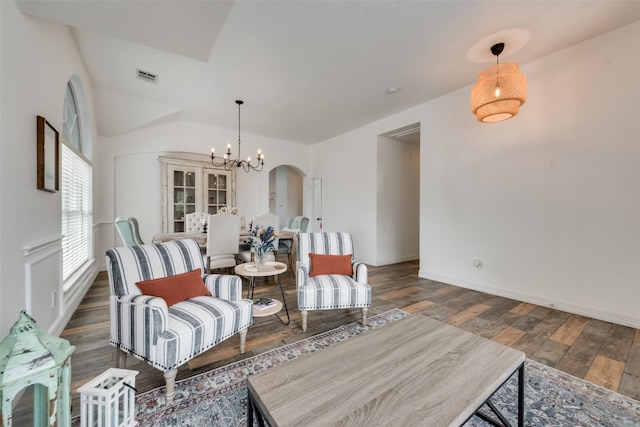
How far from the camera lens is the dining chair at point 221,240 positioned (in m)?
3.31

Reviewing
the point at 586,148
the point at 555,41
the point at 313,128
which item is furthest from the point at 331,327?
the point at 313,128

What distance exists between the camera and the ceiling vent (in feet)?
10.7

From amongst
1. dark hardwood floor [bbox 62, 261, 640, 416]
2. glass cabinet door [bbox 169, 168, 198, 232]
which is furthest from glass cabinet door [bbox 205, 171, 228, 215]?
dark hardwood floor [bbox 62, 261, 640, 416]

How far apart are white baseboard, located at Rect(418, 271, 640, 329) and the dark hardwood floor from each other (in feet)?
0.27

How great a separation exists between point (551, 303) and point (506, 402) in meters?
2.10

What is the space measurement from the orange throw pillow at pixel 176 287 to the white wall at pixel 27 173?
72 cm

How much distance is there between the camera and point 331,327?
8.09 ft

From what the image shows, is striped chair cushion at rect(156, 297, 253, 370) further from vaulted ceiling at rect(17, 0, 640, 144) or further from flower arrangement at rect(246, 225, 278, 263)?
vaulted ceiling at rect(17, 0, 640, 144)

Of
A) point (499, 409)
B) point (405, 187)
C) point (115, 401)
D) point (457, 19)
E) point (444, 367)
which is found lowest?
point (499, 409)

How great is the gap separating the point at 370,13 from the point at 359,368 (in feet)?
8.96

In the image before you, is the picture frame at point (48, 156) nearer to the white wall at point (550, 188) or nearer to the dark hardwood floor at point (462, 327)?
the dark hardwood floor at point (462, 327)

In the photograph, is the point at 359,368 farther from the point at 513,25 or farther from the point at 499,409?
the point at 513,25

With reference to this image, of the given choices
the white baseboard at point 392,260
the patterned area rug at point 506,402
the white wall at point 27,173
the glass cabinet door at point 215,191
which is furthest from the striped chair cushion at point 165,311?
the white baseboard at point 392,260

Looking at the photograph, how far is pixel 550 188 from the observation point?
9.59 ft
